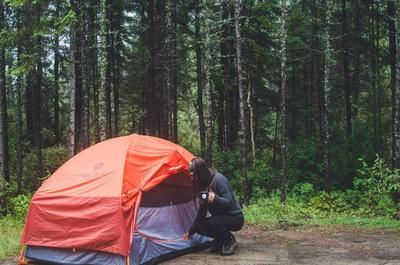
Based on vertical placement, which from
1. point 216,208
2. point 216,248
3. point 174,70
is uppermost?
point 174,70

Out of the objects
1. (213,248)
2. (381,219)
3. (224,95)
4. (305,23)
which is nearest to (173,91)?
(224,95)

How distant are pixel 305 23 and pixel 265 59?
8.89 feet

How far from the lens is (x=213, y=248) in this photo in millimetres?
8883

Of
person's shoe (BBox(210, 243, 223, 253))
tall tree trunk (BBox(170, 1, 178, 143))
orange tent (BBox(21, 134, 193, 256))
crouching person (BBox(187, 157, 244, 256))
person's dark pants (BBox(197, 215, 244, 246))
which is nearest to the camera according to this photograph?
orange tent (BBox(21, 134, 193, 256))

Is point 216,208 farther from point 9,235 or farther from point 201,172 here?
point 9,235

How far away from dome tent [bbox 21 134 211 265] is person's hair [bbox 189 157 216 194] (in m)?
0.80

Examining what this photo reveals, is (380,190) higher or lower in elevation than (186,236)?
higher

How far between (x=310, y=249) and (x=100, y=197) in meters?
3.90

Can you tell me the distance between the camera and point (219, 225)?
8.48m

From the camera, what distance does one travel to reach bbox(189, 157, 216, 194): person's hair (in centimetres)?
827

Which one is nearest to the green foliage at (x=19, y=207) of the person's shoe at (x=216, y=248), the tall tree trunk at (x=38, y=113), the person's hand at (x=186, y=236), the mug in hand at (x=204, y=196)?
the tall tree trunk at (x=38, y=113)

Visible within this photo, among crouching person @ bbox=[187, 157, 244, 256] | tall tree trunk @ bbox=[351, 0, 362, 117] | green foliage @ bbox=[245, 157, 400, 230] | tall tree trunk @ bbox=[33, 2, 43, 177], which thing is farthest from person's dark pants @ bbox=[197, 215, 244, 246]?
tall tree trunk @ bbox=[351, 0, 362, 117]

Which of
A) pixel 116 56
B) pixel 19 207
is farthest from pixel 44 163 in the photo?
pixel 19 207

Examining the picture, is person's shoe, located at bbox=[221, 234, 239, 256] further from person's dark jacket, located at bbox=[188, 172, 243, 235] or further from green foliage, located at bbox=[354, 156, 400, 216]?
green foliage, located at bbox=[354, 156, 400, 216]
